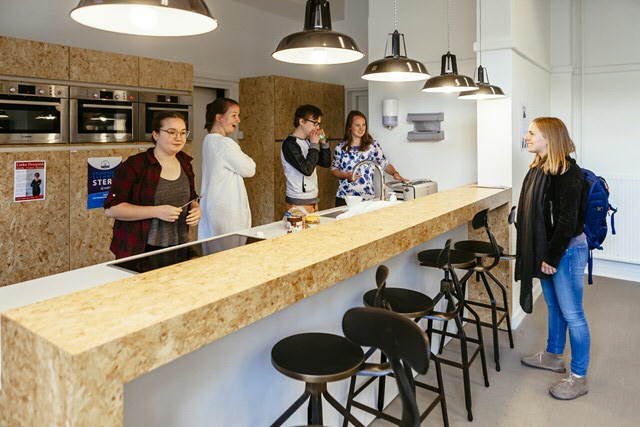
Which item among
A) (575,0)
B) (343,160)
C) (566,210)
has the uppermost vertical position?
(575,0)

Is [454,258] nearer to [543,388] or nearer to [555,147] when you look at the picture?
[555,147]

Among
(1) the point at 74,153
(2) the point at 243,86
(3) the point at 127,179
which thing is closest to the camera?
(3) the point at 127,179

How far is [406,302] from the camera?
2.23 metres

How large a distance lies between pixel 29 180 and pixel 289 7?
372 centimetres

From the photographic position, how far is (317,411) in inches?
61.3

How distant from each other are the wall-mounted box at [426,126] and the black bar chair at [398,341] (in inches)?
142

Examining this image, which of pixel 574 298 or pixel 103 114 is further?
pixel 103 114

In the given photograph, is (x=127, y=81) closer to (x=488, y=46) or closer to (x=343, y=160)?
(x=343, y=160)

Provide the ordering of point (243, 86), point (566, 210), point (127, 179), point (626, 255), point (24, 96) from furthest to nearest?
1. point (243, 86)
2. point (626, 255)
3. point (24, 96)
4. point (566, 210)
5. point (127, 179)

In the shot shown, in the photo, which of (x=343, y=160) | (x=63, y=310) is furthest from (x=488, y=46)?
(x=63, y=310)

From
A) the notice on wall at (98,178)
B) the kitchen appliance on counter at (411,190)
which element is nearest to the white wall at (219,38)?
the notice on wall at (98,178)

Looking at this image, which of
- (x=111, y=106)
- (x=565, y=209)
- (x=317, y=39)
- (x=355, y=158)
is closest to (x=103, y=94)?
(x=111, y=106)

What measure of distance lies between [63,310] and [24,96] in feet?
10.2

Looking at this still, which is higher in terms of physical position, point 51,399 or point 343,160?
point 343,160
